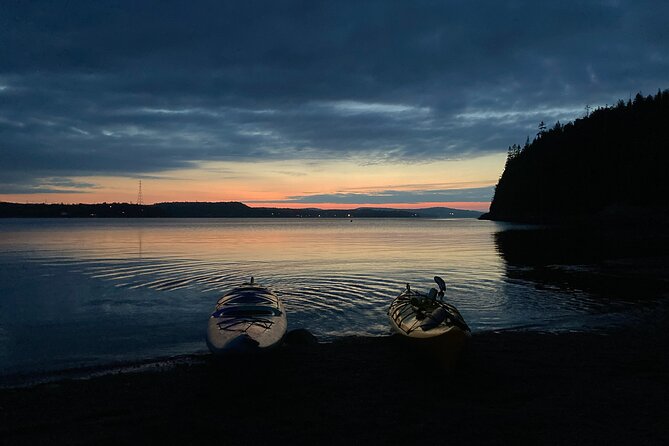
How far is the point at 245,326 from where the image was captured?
13969 mm

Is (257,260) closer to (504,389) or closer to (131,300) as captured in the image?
(131,300)

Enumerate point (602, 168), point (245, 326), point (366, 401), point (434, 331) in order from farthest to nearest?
point (602, 168)
point (245, 326)
point (434, 331)
point (366, 401)

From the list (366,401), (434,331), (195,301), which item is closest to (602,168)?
(195,301)

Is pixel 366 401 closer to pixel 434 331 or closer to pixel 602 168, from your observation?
pixel 434 331

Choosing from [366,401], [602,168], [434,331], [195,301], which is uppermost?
[602,168]

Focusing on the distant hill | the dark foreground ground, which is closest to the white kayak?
the dark foreground ground

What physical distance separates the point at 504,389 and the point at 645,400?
314cm

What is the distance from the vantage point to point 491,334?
17.4 m

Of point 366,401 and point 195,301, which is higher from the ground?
point 366,401

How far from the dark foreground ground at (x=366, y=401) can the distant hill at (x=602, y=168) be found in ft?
381

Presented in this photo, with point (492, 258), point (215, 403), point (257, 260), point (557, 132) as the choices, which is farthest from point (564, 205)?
point (215, 403)

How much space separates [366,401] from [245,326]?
4.85m

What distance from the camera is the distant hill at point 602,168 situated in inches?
4503

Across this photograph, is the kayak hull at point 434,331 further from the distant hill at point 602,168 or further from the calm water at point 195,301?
the distant hill at point 602,168
